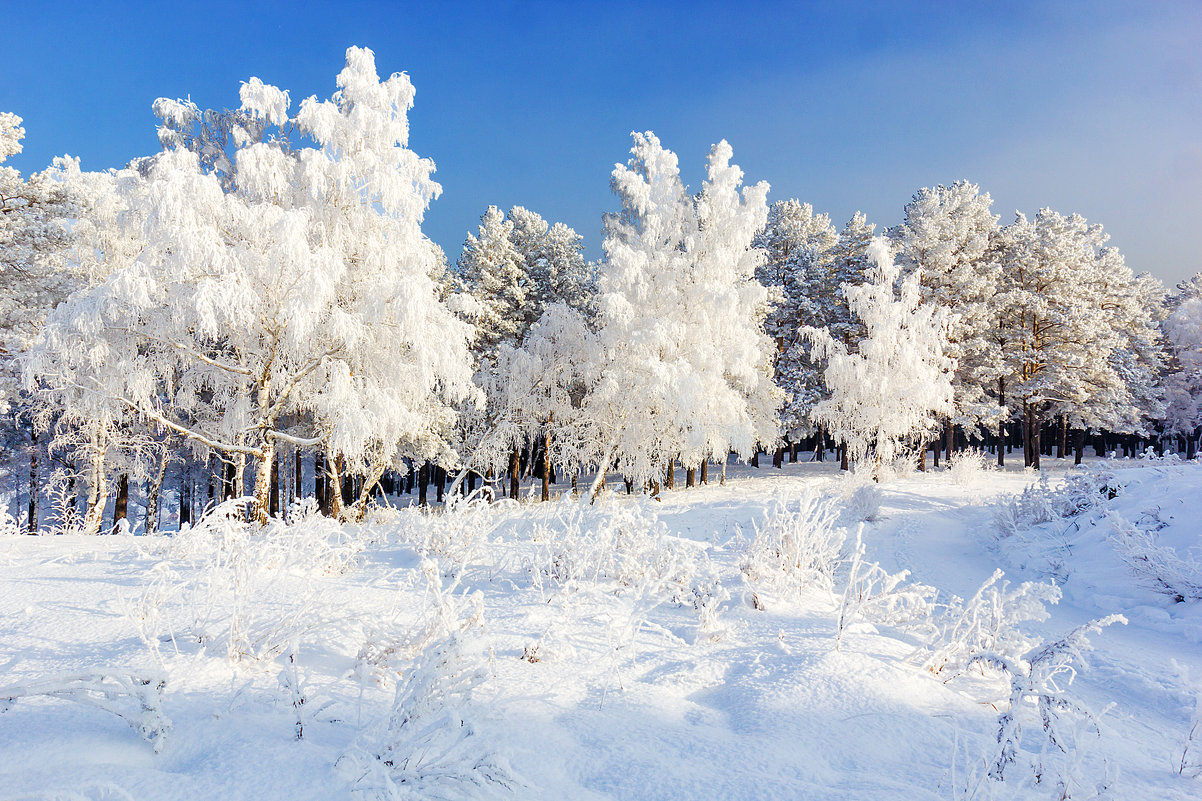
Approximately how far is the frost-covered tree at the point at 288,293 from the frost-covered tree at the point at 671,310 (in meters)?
4.46

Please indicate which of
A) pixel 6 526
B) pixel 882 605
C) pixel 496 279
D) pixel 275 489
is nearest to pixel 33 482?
pixel 275 489

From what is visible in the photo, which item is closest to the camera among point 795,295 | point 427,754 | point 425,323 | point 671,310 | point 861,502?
point 427,754

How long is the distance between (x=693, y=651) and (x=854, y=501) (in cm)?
846

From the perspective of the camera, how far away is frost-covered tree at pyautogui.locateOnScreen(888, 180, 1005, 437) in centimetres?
2330

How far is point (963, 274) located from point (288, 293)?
24.1 m

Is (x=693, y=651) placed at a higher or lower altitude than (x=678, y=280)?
lower

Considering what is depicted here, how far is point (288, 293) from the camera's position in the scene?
10.5m

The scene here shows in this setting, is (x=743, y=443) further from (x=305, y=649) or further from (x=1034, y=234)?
(x=1034, y=234)

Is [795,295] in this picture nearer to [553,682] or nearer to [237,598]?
[553,682]

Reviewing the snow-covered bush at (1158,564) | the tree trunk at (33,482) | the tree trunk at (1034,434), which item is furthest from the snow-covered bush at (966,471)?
the tree trunk at (33,482)

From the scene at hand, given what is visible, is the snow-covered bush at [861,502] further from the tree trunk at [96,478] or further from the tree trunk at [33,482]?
the tree trunk at [33,482]

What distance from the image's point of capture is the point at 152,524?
1745 cm

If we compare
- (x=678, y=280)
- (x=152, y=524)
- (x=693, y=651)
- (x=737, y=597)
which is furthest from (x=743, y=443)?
(x=152, y=524)

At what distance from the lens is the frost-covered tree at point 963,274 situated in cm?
2330
